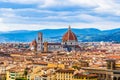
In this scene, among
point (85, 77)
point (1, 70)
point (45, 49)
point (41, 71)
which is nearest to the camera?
point (85, 77)

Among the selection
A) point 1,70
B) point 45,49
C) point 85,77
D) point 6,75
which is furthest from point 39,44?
point 85,77

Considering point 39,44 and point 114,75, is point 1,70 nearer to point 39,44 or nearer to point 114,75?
point 114,75

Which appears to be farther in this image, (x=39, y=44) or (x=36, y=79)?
(x=39, y=44)

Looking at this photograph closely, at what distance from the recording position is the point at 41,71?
47500 mm

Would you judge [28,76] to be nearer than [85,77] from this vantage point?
No

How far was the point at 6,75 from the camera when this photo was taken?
47594 millimetres

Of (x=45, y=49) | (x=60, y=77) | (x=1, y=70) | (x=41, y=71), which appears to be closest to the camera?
(x=60, y=77)

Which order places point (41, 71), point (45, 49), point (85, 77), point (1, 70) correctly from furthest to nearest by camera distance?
point (45, 49)
point (1, 70)
point (41, 71)
point (85, 77)

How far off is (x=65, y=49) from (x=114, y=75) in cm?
7259

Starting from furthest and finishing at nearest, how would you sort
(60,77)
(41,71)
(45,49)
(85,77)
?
(45,49) → (41,71) → (60,77) → (85,77)

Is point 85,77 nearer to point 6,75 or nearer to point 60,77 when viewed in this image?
point 60,77

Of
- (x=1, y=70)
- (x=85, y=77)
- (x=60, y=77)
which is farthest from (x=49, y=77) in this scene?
(x=1, y=70)

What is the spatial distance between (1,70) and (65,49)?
63930 mm

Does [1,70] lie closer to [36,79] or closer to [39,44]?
[36,79]
